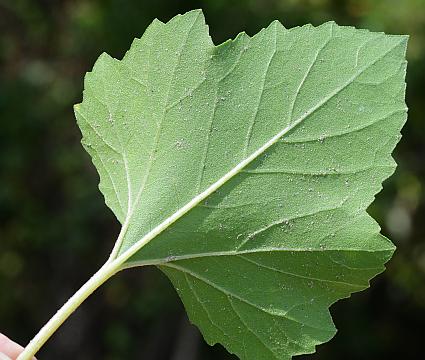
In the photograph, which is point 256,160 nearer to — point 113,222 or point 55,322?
point 55,322

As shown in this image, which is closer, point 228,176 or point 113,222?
point 228,176

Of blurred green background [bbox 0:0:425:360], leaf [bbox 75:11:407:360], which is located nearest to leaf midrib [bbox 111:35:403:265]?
leaf [bbox 75:11:407:360]

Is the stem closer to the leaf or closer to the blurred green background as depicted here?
the leaf

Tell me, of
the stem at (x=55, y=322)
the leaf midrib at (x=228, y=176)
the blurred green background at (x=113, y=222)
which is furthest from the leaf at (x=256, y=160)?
the blurred green background at (x=113, y=222)

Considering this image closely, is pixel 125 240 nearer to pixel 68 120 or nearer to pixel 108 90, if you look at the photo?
pixel 108 90

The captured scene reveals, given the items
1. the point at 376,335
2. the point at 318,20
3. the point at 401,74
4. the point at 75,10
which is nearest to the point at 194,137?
the point at 401,74

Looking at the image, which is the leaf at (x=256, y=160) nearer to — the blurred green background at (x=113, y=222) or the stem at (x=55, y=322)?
the stem at (x=55, y=322)

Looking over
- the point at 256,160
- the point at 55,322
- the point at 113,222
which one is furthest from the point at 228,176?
the point at 113,222
